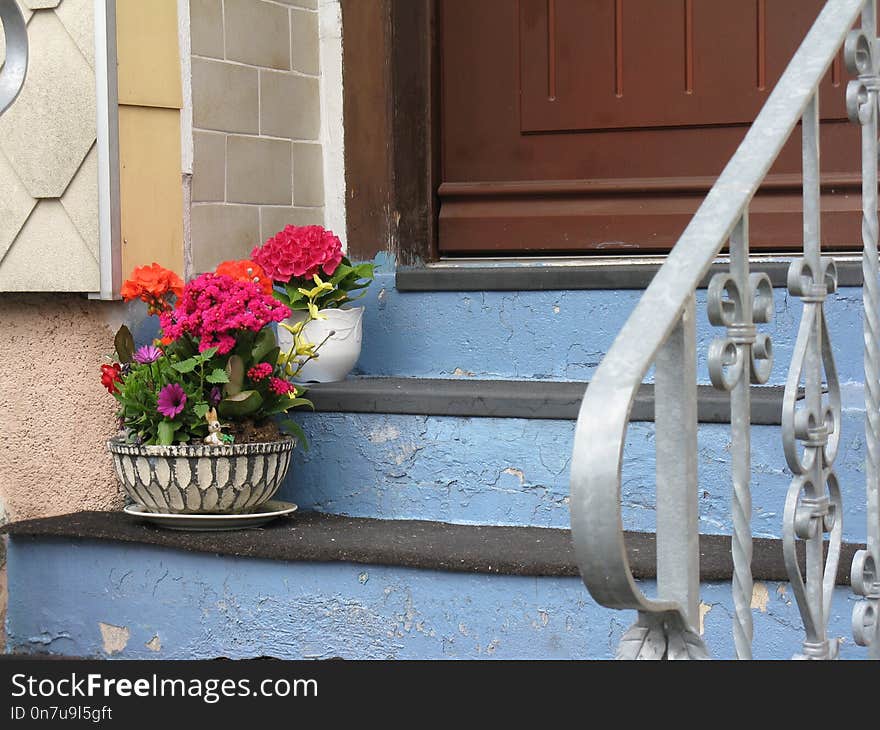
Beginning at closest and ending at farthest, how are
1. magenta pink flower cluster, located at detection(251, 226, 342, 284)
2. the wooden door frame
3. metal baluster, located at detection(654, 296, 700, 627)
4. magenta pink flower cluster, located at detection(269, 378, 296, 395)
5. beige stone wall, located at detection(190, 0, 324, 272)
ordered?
1. metal baluster, located at detection(654, 296, 700, 627)
2. magenta pink flower cluster, located at detection(269, 378, 296, 395)
3. magenta pink flower cluster, located at detection(251, 226, 342, 284)
4. beige stone wall, located at detection(190, 0, 324, 272)
5. the wooden door frame

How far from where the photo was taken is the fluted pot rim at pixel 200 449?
2.53 metres

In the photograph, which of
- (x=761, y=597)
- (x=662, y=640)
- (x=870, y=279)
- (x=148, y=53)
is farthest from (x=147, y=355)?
(x=662, y=640)

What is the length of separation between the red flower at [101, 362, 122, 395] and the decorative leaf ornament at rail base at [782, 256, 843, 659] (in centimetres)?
160

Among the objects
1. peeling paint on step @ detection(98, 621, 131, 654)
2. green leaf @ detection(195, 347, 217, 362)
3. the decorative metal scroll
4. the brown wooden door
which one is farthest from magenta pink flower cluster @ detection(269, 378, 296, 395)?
the decorative metal scroll

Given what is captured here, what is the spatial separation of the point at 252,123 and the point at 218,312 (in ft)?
2.62

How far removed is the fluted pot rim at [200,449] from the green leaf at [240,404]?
0.23ft

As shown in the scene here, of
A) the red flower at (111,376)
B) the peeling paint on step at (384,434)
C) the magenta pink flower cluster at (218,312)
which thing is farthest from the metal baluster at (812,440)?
the red flower at (111,376)

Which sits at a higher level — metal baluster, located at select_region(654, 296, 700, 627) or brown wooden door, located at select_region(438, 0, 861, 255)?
brown wooden door, located at select_region(438, 0, 861, 255)

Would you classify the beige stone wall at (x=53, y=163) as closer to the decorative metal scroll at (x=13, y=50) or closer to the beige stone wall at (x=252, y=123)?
the beige stone wall at (x=252, y=123)

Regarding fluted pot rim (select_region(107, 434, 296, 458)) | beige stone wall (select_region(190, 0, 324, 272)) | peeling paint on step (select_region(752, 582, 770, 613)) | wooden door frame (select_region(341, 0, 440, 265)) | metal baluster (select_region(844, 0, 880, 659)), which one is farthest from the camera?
wooden door frame (select_region(341, 0, 440, 265))

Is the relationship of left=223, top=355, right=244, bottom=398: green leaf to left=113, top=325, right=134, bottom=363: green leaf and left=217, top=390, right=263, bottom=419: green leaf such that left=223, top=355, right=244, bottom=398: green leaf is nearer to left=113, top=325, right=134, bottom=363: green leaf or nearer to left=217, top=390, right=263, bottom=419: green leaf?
left=217, top=390, right=263, bottom=419: green leaf

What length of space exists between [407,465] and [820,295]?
50.0 inches

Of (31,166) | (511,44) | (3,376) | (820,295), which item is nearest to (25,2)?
(31,166)

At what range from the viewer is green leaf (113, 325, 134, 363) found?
274cm
